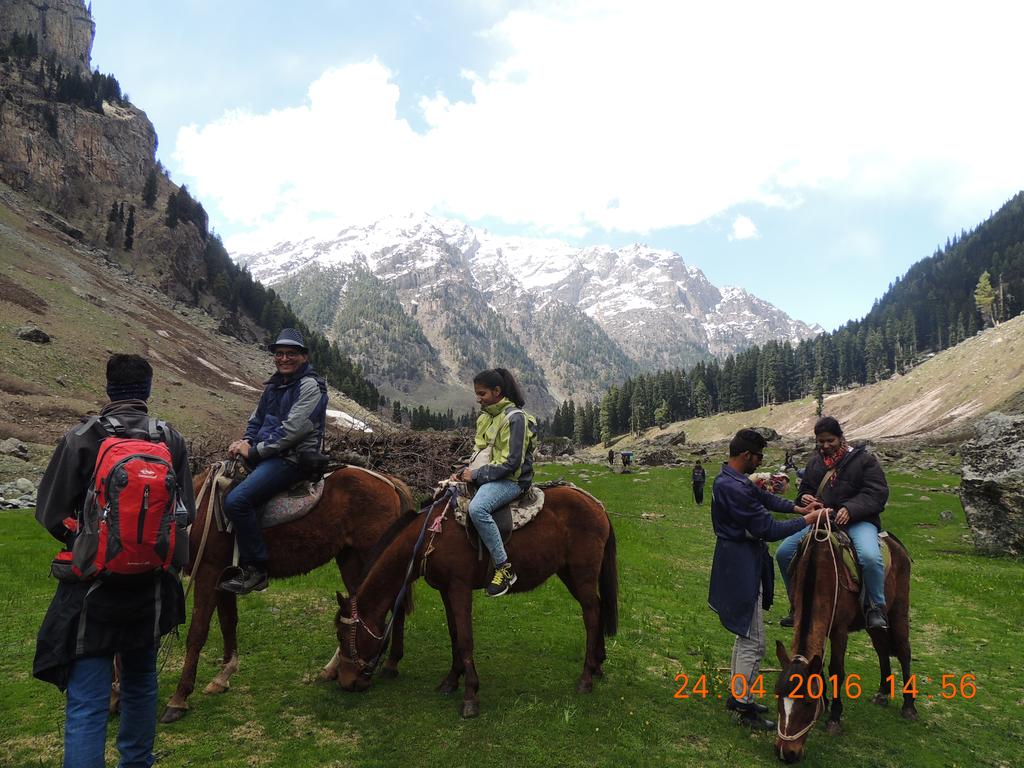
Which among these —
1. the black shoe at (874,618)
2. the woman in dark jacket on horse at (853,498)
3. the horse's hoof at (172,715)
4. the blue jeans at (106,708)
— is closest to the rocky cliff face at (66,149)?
the horse's hoof at (172,715)

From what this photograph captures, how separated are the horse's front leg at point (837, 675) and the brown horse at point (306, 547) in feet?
18.2

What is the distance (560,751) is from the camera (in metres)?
6.11

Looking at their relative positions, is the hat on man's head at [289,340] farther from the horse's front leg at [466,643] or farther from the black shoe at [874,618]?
the black shoe at [874,618]

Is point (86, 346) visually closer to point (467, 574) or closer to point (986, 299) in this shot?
point (467, 574)

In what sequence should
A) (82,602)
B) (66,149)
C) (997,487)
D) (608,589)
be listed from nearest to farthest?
1. (82,602)
2. (608,589)
3. (997,487)
4. (66,149)

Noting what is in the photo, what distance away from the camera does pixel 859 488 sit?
736 centimetres

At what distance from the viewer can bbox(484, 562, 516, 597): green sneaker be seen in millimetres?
7125

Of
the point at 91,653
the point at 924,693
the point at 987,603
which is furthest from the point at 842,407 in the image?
the point at 91,653

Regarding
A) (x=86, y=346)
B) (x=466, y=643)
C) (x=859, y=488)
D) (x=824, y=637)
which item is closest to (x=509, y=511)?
(x=466, y=643)

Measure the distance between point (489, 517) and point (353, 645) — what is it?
7.44 feet

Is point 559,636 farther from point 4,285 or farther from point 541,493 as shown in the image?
point 4,285

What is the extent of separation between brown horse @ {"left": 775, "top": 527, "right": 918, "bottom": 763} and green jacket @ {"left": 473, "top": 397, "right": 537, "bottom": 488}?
11.8 ft

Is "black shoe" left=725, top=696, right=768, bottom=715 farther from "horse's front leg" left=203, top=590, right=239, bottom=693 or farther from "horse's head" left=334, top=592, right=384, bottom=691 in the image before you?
"horse's front leg" left=203, top=590, right=239, bottom=693

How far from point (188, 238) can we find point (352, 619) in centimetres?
13283
